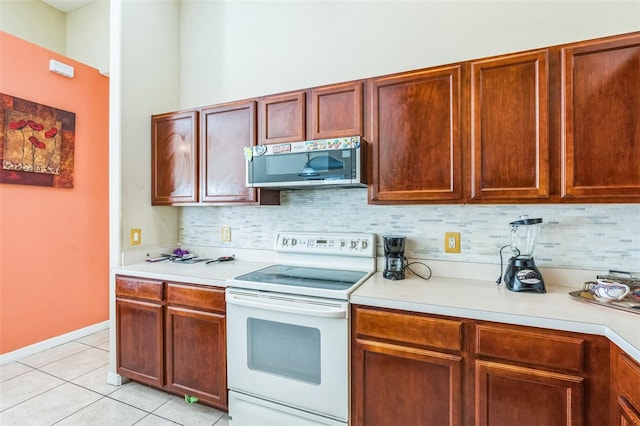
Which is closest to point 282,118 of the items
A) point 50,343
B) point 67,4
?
point 50,343

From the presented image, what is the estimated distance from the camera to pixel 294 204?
7.90 ft

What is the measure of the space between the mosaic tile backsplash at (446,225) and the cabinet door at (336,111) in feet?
1.55

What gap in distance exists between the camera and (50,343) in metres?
2.90

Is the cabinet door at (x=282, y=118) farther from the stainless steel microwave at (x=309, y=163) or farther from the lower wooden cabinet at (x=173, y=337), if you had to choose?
the lower wooden cabinet at (x=173, y=337)

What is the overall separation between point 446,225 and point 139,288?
7.01 feet

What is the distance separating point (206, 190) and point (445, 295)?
5.90 ft

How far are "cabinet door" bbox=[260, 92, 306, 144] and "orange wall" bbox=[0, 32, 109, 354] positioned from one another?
7.39ft

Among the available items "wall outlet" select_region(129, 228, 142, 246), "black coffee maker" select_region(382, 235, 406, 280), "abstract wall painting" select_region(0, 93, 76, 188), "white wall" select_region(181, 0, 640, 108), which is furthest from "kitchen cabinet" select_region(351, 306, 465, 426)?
"abstract wall painting" select_region(0, 93, 76, 188)

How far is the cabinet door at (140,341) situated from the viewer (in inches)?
83.5

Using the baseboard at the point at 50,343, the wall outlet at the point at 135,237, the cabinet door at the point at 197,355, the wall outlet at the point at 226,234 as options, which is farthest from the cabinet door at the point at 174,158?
the baseboard at the point at 50,343

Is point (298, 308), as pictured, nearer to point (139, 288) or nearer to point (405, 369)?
point (405, 369)

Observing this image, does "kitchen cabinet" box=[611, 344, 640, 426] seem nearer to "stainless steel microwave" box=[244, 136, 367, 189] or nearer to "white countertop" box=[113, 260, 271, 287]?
"stainless steel microwave" box=[244, 136, 367, 189]

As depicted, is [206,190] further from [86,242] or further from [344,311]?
[86,242]

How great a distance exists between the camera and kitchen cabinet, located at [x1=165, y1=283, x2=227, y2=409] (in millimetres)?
1909
